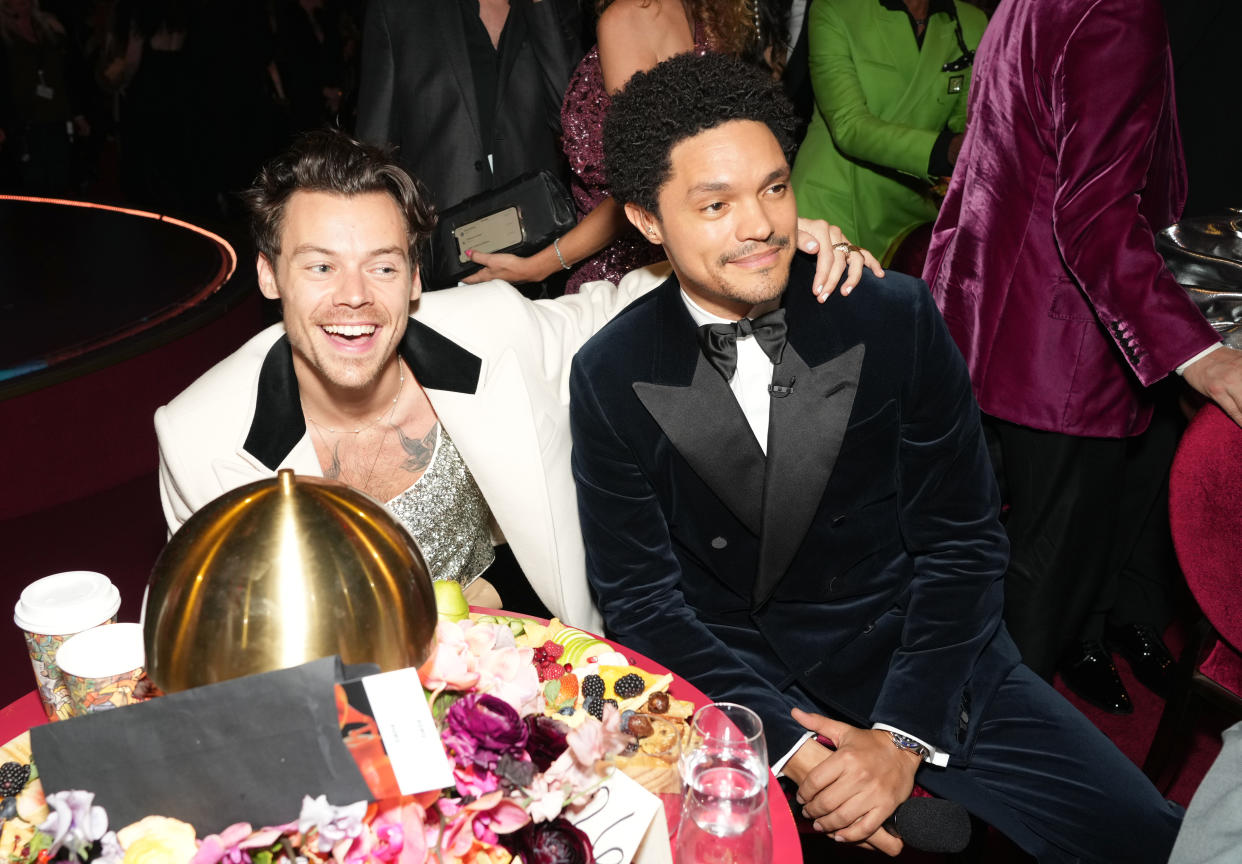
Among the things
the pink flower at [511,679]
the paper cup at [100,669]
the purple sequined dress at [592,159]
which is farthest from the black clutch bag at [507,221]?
the pink flower at [511,679]

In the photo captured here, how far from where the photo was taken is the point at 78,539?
8.59 ft

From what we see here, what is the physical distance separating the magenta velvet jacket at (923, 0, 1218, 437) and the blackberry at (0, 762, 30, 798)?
203 cm

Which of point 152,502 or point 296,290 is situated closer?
point 296,290

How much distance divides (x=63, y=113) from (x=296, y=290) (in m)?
5.17

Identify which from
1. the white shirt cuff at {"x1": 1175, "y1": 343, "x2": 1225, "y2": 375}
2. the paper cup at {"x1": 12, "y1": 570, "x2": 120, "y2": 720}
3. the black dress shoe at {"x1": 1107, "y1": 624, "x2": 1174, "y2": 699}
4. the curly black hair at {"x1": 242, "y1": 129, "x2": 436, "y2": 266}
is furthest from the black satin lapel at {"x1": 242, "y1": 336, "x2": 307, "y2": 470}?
the black dress shoe at {"x1": 1107, "y1": 624, "x2": 1174, "y2": 699}

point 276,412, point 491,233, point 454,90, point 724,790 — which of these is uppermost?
point 454,90

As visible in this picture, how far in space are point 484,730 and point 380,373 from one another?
46.4 inches

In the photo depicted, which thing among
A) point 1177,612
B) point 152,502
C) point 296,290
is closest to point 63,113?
point 152,502

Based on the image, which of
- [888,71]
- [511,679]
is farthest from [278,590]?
[888,71]

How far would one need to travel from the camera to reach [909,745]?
68.2 inches

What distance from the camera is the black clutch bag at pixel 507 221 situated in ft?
8.73

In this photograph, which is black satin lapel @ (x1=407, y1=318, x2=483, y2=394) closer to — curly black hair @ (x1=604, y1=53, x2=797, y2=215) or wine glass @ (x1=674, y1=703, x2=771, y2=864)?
curly black hair @ (x1=604, y1=53, x2=797, y2=215)

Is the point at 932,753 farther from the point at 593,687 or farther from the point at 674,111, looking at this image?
the point at 674,111

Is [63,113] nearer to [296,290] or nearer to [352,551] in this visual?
[296,290]
